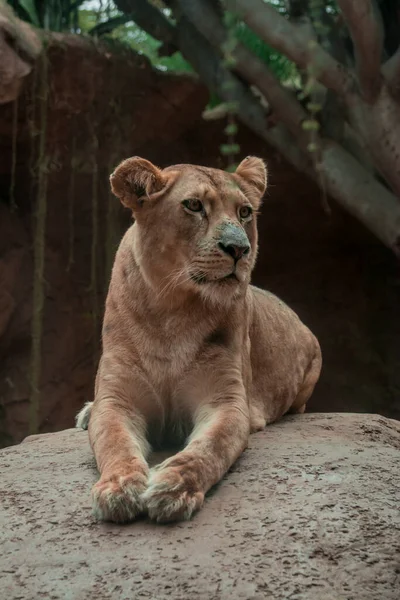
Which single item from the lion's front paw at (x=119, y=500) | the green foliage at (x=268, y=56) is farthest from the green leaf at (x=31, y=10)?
the lion's front paw at (x=119, y=500)

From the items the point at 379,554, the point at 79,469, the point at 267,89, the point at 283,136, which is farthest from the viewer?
the point at 283,136

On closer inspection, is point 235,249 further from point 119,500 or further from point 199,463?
point 119,500

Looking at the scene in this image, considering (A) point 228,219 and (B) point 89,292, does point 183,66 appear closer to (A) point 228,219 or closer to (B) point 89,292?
(B) point 89,292

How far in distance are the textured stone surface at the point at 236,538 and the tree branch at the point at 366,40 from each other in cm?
279

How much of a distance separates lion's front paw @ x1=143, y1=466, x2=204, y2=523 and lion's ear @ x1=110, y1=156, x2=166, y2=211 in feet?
4.17

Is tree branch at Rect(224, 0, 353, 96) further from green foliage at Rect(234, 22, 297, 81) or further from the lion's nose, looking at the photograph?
the lion's nose

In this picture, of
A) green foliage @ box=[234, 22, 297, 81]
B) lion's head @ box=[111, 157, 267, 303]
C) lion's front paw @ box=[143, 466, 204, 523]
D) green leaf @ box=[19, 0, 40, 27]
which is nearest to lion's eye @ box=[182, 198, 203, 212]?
lion's head @ box=[111, 157, 267, 303]

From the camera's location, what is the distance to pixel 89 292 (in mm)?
7238

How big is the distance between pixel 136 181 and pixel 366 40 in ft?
7.65

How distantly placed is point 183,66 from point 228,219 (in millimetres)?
4086

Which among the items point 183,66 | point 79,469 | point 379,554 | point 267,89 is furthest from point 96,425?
point 183,66

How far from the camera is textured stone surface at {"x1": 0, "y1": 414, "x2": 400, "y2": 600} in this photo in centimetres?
209

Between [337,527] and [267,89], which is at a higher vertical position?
[267,89]

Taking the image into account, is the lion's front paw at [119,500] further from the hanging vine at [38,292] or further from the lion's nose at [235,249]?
the hanging vine at [38,292]
